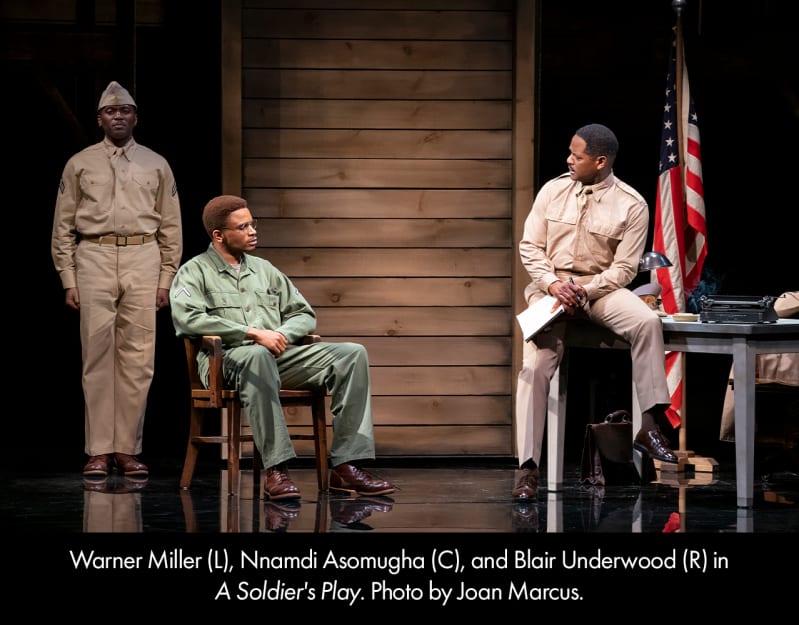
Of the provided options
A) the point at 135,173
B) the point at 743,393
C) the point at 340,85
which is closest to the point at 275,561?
the point at 743,393

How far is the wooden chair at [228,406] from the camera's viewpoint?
5.07 meters

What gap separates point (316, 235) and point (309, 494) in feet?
5.09

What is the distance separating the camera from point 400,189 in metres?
6.38

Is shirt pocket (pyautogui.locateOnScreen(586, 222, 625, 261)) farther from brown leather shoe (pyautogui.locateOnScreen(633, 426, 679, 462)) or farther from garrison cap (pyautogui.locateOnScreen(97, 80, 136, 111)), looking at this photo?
garrison cap (pyautogui.locateOnScreen(97, 80, 136, 111))

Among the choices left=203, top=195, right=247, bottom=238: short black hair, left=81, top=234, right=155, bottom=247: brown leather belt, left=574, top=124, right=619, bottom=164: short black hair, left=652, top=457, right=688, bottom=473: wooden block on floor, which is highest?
left=574, top=124, right=619, bottom=164: short black hair

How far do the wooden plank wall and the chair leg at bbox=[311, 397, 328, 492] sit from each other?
1084mm

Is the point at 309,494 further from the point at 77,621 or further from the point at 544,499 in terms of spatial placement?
the point at 77,621

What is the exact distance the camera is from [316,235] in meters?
6.35

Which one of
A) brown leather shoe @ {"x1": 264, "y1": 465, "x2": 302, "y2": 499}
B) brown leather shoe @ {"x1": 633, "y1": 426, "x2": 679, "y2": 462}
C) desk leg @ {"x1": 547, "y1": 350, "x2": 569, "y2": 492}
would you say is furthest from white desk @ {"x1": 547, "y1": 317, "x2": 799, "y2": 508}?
brown leather shoe @ {"x1": 264, "y1": 465, "x2": 302, "y2": 499}

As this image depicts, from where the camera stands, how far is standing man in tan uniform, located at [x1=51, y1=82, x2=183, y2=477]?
5762 mm

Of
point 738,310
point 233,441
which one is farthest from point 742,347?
point 233,441

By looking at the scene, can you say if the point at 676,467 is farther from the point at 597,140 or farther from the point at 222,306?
the point at 222,306

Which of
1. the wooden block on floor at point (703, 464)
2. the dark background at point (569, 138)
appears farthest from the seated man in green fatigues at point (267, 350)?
the dark background at point (569, 138)

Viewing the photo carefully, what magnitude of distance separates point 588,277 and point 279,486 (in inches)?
60.4
